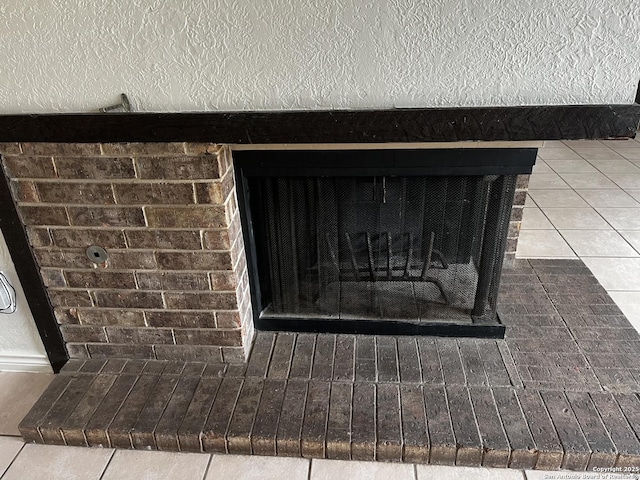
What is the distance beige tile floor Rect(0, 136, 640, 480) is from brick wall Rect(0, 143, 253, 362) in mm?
319

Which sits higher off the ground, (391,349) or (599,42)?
(599,42)

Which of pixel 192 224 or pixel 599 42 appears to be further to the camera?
pixel 192 224

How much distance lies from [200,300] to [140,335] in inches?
10.3

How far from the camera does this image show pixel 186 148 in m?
1.35

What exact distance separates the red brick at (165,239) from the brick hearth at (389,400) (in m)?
0.43

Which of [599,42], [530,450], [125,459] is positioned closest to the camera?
[599,42]

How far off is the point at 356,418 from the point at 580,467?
0.61 m

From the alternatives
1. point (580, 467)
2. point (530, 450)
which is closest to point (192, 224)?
point (530, 450)

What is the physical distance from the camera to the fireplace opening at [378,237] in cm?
147

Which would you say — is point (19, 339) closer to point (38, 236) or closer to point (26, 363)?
point (26, 363)

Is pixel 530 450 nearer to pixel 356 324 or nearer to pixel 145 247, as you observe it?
pixel 356 324

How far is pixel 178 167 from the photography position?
1.38 m

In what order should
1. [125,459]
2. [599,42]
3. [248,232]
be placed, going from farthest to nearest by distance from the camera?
[248,232] → [125,459] → [599,42]

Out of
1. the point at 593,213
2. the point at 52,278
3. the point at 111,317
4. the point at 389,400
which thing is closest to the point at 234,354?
the point at 111,317
